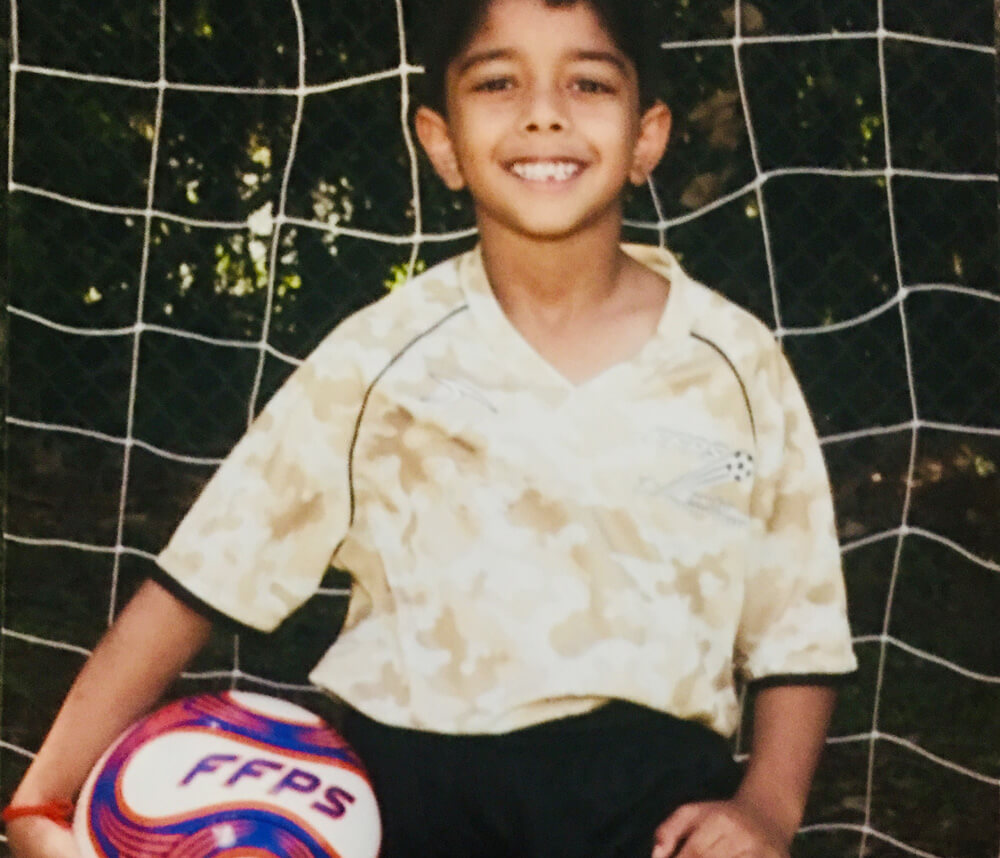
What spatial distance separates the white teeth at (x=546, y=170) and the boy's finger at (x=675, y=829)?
567 millimetres

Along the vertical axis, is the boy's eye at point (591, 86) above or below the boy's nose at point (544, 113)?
above

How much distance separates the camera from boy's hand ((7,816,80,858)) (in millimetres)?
1162

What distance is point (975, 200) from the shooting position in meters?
1.32

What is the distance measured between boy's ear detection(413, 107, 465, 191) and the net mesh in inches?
2.0

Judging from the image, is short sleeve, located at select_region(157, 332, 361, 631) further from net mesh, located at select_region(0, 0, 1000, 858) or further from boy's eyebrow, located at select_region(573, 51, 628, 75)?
boy's eyebrow, located at select_region(573, 51, 628, 75)

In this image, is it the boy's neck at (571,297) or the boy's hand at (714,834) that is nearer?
the boy's hand at (714,834)

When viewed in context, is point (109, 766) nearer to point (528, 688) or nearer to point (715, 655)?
point (528, 688)

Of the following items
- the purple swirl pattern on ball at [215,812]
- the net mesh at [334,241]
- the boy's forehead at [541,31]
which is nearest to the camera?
the purple swirl pattern on ball at [215,812]

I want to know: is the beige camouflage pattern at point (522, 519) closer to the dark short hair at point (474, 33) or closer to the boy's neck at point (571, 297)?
the boy's neck at point (571, 297)

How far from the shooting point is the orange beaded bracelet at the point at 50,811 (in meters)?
1.20

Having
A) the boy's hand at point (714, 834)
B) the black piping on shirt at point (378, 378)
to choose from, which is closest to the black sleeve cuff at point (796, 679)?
the boy's hand at point (714, 834)

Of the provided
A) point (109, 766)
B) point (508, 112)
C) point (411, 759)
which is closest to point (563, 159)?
point (508, 112)

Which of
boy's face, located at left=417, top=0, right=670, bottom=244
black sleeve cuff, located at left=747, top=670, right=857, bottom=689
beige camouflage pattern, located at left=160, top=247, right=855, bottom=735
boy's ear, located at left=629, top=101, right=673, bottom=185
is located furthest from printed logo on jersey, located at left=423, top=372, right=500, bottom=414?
black sleeve cuff, located at left=747, top=670, right=857, bottom=689

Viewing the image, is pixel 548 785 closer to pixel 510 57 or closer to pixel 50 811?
pixel 50 811
